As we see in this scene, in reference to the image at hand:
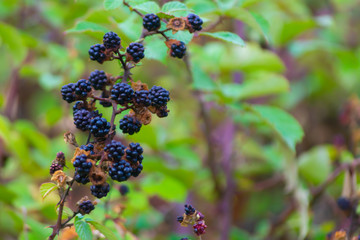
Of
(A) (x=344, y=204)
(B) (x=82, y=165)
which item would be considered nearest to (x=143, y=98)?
(B) (x=82, y=165)

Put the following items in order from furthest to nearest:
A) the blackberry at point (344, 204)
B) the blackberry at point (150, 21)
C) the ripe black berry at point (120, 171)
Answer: the blackberry at point (344, 204), the blackberry at point (150, 21), the ripe black berry at point (120, 171)

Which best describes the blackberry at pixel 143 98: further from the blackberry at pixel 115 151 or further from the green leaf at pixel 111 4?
the green leaf at pixel 111 4

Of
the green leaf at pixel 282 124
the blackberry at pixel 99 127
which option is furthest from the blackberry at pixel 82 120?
the green leaf at pixel 282 124

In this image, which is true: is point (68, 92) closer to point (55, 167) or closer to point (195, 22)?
point (55, 167)

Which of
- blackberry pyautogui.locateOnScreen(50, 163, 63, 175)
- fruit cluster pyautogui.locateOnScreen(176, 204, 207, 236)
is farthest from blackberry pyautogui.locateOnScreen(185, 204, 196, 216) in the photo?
blackberry pyautogui.locateOnScreen(50, 163, 63, 175)

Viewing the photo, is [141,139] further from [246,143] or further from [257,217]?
[257,217]
